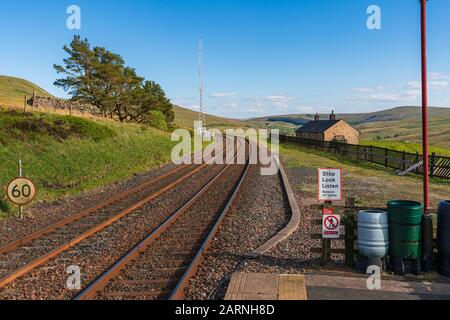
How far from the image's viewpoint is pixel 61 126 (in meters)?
24.5

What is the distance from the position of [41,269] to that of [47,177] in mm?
9984

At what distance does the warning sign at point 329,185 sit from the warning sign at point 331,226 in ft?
1.12

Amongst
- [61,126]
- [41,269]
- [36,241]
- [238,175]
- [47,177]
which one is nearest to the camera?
[41,269]

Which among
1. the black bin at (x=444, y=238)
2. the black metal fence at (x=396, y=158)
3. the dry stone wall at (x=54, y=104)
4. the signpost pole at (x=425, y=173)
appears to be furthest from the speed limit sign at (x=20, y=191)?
the dry stone wall at (x=54, y=104)

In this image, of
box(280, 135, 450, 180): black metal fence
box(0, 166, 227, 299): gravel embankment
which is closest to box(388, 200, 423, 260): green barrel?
box(0, 166, 227, 299): gravel embankment

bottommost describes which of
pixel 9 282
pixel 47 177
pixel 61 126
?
pixel 9 282

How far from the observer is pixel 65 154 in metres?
20.5

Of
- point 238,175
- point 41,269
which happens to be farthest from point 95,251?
point 238,175

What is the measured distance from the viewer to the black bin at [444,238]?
266 inches

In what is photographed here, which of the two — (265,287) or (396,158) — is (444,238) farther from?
(396,158)

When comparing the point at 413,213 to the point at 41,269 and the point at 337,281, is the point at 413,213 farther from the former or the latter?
the point at 41,269

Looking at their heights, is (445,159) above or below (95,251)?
above

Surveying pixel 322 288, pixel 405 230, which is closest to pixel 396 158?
pixel 405 230
